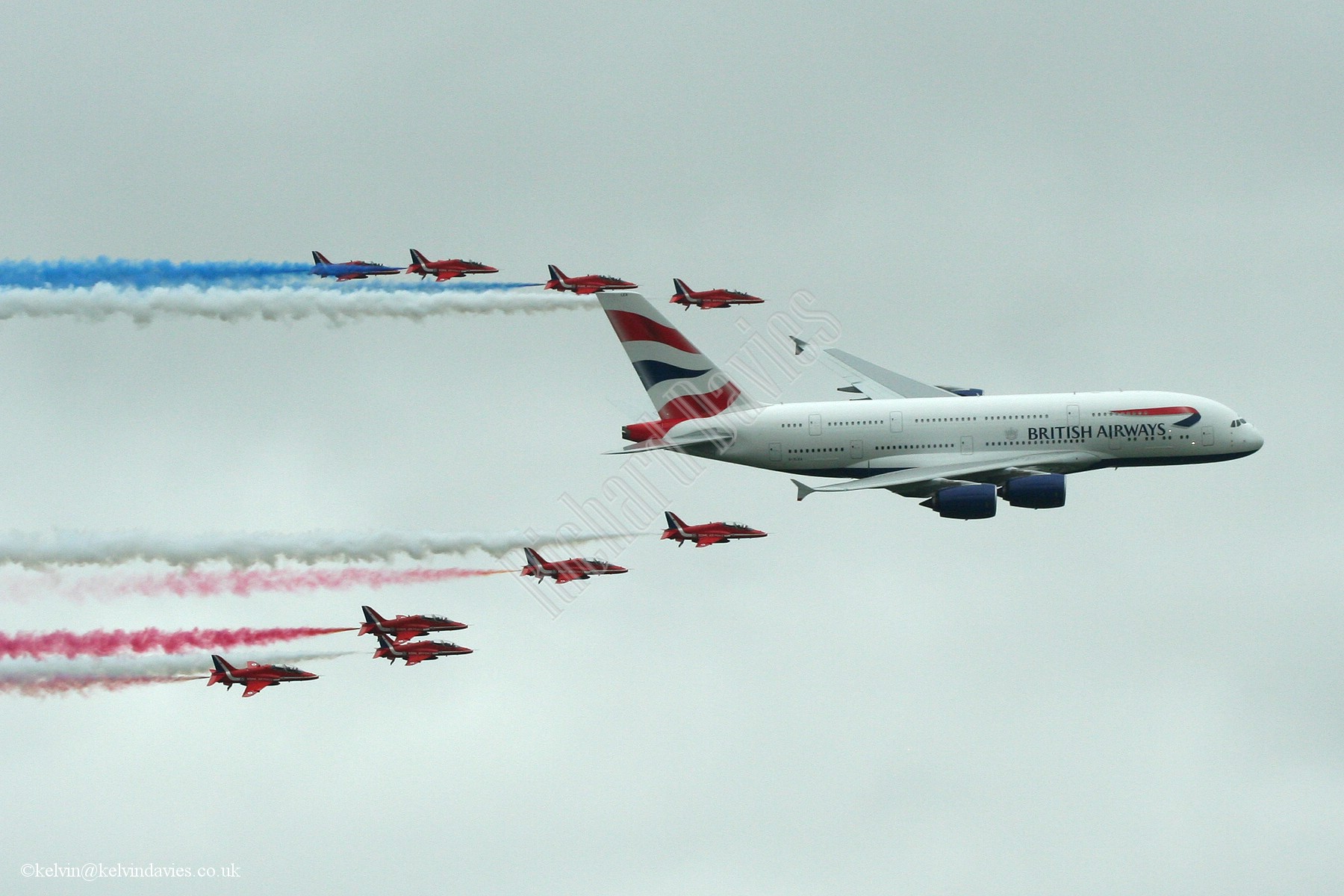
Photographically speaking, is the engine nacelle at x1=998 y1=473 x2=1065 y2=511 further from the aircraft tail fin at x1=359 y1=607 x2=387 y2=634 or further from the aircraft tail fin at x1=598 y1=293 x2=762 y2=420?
the aircraft tail fin at x1=359 y1=607 x2=387 y2=634

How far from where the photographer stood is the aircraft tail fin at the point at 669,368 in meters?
143

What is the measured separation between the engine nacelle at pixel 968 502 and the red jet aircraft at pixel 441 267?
105 feet

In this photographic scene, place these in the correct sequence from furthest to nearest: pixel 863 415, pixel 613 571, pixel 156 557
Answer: pixel 863 415 → pixel 613 571 → pixel 156 557

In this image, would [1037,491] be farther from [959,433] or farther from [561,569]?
[561,569]

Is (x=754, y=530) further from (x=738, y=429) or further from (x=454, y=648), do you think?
(x=454, y=648)

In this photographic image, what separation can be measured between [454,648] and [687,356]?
92.9ft

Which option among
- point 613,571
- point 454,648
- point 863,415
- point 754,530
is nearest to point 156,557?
point 454,648

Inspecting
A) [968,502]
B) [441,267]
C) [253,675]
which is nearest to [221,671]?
[253,675]

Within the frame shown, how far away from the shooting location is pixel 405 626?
405 feet

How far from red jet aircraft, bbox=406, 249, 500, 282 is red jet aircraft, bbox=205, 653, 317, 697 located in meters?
25.0

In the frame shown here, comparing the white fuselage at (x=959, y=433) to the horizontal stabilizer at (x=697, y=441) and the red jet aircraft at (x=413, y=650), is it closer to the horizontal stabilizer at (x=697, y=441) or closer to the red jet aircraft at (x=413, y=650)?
the horizontal stabilizer at (x=697, y=441)

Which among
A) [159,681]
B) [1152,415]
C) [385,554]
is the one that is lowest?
[159,681]

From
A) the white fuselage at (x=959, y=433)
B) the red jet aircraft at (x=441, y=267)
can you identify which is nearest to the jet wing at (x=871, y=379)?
the white fuselage at (x=959, y=433)

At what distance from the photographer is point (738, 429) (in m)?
141
